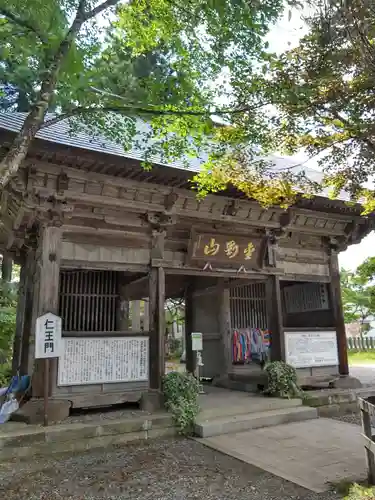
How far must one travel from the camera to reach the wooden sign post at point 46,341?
623 centimetres

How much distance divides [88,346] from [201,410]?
8.14 ft

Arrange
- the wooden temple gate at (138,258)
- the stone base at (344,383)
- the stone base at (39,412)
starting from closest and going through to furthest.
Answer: the stone base at (39,412), the wooden temple gate at (138,258), the stone base at (344,383)

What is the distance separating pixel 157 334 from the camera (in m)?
7.68

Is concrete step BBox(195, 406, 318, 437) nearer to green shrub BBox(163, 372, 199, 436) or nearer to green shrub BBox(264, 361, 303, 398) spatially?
green shrub BBox(163, 372, 199, 436)

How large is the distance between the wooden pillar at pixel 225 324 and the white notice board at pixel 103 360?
13.7 feet

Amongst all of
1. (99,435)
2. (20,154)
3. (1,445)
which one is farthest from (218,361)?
(20,154)

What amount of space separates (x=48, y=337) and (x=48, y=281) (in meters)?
1.05

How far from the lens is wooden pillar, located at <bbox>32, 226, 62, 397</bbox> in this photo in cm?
666

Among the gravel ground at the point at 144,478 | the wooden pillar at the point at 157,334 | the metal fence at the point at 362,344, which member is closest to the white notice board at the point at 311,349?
the wooden pillar at the point at 157,334

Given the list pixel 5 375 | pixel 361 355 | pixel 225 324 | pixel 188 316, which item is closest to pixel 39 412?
pixel 225 324

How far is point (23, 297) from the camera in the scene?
9.72 metres

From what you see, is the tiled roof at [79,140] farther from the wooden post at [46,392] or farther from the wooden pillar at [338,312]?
the wooden pillar at [338,312]

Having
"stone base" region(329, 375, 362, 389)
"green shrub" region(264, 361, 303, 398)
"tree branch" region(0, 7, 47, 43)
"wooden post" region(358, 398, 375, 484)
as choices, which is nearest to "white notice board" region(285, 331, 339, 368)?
"stone base" region(329, 375, 362, 389)

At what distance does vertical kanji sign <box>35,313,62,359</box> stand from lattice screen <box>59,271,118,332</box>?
112 inches
